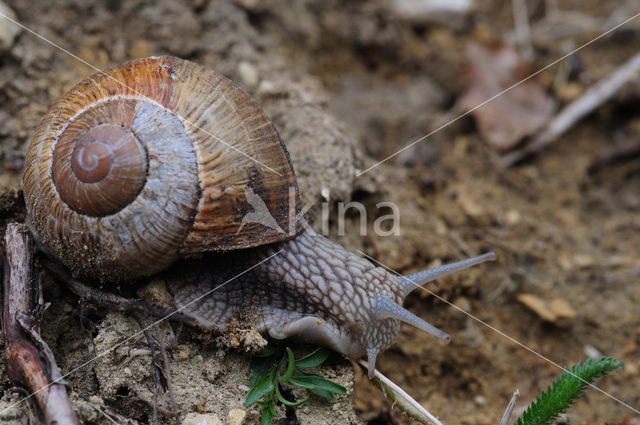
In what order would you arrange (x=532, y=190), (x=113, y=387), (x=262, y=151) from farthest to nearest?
1. (x=532, y=190)
2. (x=262, y=151)
3. (x=113, y=387)

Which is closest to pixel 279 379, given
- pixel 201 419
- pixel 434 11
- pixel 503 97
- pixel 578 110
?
pixel 201 419

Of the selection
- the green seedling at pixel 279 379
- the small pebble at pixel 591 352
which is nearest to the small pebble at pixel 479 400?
the small pebble at pixel 591 352

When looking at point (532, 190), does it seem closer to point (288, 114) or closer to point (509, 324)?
point (509, 324)

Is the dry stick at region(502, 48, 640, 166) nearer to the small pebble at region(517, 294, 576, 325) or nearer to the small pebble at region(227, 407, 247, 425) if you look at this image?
the small pebble at region(517, 294, 576, 325)

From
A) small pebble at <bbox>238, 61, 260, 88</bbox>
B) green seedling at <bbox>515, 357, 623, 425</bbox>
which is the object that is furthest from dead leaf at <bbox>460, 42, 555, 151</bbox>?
green seedling at <bbox>515, 357, 623, 425</bbox>

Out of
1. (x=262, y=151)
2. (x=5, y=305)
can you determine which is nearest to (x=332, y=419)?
(x=262, y=151)

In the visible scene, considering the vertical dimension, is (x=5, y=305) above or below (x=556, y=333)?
above
